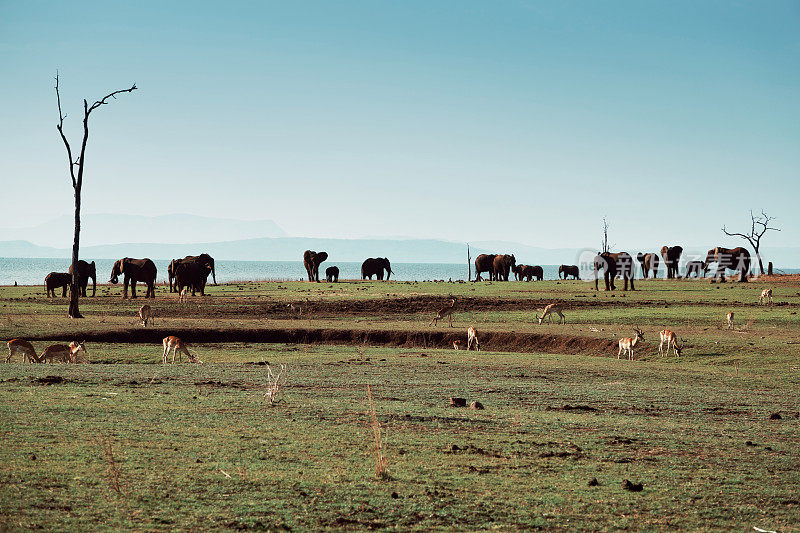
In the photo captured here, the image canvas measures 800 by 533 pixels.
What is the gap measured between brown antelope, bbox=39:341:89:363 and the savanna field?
1.06 meters

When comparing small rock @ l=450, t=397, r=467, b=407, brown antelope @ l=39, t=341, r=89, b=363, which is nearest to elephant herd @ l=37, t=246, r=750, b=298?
brown antelope @ l=39, t=341, r=89, b=363

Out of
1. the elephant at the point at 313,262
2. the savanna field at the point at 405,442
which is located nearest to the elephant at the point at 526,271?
the elephant at the point at 313,262

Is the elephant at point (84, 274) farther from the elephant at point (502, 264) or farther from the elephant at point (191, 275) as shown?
the elephant at point (502, 264)

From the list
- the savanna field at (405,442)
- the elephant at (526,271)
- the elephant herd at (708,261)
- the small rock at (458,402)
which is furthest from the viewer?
the elephant at (526,271)

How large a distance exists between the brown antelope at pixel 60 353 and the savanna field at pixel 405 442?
106 centimetres

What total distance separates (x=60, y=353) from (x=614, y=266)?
176ft

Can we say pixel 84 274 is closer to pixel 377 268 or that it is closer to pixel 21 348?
pixel 21 348

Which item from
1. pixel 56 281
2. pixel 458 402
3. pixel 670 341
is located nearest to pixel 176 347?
pixel 458 402

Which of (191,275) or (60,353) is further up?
(191,275)

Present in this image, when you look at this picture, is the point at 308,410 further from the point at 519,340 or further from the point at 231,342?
the point at 519,340

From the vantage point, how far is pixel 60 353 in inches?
875

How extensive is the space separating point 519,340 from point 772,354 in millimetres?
10860

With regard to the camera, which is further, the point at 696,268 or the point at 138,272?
the point at 696,268

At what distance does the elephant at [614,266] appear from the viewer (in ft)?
219
